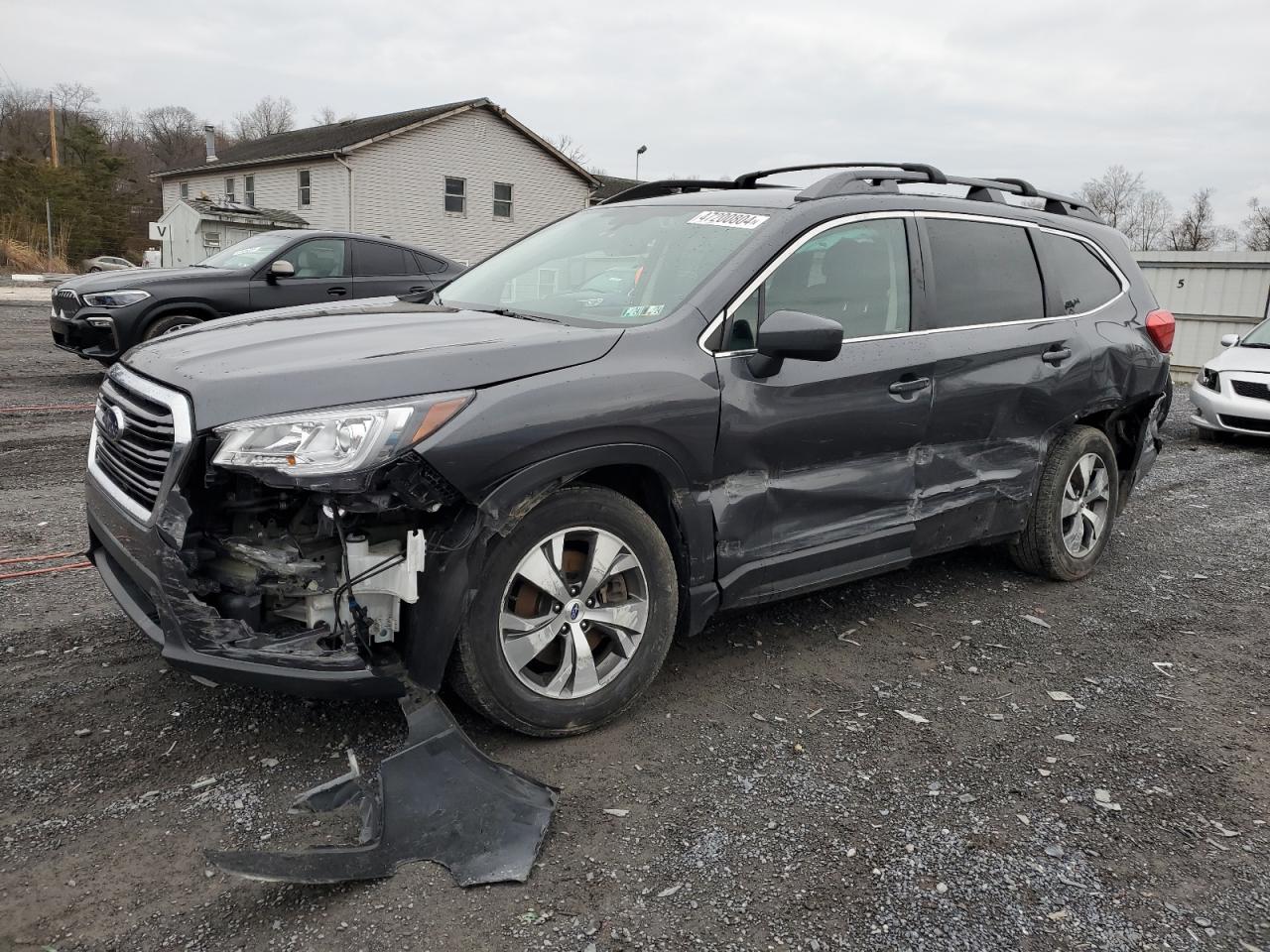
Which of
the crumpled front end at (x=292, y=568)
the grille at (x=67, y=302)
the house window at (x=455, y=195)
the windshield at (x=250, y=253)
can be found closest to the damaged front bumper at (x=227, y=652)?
the crumpled front end at (x=292, y=568)

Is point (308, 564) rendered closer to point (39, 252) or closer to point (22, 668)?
point (22, 668)

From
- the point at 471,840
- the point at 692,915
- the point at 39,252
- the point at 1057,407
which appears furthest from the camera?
the point at 39,252

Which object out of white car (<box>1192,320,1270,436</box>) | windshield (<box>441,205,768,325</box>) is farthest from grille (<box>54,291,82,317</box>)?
white car (<box>1192,320,1270,436</box>)

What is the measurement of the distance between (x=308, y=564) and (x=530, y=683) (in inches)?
32.1

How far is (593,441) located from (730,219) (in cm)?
138

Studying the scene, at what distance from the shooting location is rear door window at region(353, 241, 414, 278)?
450 inches

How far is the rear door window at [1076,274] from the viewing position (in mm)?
5105

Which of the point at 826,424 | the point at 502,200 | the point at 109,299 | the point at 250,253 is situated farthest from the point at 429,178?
the point at 826,424

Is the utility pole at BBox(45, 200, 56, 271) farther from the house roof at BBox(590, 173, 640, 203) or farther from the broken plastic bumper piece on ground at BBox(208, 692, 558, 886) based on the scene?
the broken plastic bumper piece on ground at BBox(208, 692, 558, 886)

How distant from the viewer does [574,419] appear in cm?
317

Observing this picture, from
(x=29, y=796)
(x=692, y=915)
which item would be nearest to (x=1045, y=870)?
(x=692, y=915)

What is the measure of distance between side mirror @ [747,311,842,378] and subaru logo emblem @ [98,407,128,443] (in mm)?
2161

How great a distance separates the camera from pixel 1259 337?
1180 centimetres

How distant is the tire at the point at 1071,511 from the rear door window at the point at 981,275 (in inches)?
30.0
